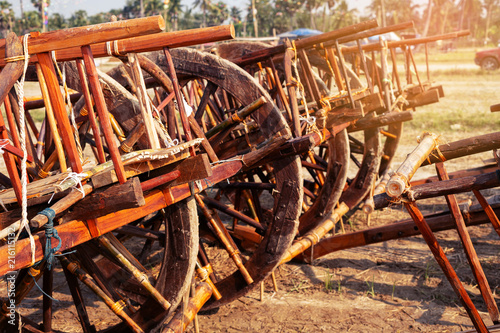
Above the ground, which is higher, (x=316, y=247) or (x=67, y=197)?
(x=67, y=197)

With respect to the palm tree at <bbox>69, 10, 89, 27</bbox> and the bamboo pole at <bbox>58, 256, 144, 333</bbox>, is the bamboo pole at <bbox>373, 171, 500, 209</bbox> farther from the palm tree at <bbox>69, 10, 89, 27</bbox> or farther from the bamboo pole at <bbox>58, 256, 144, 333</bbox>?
the palm tree at <bbox>69, 10, 89, 27</bbox>

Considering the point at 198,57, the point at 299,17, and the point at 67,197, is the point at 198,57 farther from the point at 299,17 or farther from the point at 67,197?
the point at 299,17

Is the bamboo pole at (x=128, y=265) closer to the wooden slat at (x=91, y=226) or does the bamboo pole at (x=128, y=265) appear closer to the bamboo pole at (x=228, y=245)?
the wooden slat at (x=91, y=226)

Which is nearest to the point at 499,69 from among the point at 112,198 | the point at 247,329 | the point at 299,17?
the point at 247,329

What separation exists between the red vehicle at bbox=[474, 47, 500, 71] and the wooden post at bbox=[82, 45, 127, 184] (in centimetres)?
2200

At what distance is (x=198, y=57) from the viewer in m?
3.63

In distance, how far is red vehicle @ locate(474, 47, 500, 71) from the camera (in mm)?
20422

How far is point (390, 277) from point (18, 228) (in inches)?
136

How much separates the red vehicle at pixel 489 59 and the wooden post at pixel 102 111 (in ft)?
72.2

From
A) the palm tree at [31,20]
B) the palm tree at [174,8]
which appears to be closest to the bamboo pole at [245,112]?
the palm tree at [174,8]

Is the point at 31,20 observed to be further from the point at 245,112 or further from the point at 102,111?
the point at 102,111

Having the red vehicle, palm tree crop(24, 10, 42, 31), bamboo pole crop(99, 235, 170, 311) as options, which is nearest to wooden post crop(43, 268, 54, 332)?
bamboo pole crop(99, 235, 170, 311)

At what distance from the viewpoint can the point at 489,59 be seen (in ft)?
67.9

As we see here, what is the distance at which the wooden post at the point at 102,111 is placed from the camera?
7.14 ft
